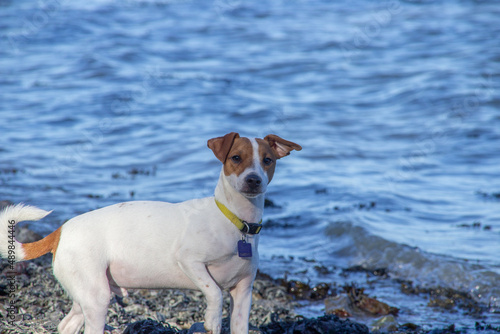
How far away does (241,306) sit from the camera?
4.76m

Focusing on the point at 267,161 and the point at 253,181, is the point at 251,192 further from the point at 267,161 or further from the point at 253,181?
the point at 267,161

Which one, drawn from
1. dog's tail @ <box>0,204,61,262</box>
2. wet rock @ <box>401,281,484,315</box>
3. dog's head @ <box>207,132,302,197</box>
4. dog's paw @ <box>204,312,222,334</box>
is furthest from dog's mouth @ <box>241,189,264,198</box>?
wet rock @ <box>401,281,484,315</box>

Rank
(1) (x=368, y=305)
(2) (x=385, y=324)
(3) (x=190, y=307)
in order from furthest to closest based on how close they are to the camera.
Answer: (1) (x=368, y=305), (2) (x=385, y=324), (3) (x=190, y=307)

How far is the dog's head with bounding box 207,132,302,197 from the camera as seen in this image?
4492 millimetres

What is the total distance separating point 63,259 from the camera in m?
4.50

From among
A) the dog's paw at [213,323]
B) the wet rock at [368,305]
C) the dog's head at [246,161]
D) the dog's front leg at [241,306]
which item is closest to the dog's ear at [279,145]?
the dog's head at [246,161]

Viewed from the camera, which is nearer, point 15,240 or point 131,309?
point 15,240

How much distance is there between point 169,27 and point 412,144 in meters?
17.6

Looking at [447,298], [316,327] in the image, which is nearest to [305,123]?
[447,298]

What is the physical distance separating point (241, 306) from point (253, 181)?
3.37ft

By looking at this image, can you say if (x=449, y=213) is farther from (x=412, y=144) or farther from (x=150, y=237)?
(x=150, y=237)

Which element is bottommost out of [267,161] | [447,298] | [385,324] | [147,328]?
[447,298]

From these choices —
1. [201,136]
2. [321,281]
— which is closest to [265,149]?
[321,281]

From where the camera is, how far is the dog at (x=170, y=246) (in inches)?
176
